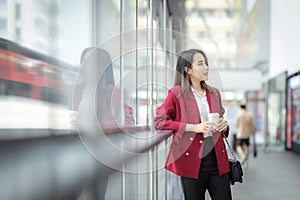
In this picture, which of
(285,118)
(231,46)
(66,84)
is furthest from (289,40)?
(66,84)

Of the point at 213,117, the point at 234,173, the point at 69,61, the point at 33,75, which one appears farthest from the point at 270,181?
the point at 33,75

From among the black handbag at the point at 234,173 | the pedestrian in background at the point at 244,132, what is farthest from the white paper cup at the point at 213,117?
the pedestrian in background at the point at 244,132

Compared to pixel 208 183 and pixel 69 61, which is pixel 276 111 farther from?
pixel 69 61

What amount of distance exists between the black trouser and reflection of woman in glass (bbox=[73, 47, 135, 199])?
0.87 m

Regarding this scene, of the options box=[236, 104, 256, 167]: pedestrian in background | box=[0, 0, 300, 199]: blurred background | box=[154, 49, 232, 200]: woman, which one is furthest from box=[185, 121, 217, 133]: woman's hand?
box=[236, 104, 256, 167]: pedestrian in background

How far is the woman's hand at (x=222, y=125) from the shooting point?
1.77m

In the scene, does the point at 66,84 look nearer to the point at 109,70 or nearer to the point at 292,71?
the point at 109,70

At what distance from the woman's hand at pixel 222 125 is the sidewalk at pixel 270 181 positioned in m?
1.57

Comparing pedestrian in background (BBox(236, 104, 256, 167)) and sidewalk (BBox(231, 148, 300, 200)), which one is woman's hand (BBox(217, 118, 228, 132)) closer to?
sidewalk (BBox(231, 148, 300, 200))

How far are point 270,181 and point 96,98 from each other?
5.86 metres

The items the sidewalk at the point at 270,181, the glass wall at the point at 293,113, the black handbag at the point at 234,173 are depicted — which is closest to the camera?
the black handbag at the point at 234,173

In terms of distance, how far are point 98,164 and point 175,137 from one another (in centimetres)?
103

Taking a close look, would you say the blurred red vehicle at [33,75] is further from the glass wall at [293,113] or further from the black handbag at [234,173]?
the glass wall at [293,113]

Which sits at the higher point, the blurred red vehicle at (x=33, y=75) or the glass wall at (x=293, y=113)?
the blurred red vehicle at (x=33, y=75)
